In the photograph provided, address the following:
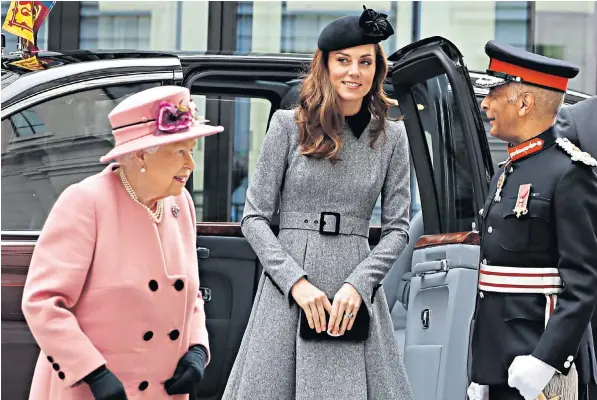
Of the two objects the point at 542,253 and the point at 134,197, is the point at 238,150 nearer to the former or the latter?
the point at 542,253

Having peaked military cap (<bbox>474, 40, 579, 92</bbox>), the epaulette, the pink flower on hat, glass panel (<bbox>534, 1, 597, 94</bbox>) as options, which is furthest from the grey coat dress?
glass panel (<bbox>534, 1, 597, 94</bbox>)

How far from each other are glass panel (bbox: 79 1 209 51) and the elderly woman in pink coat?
6628mm

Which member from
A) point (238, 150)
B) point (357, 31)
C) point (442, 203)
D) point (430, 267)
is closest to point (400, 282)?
point (442, 203)

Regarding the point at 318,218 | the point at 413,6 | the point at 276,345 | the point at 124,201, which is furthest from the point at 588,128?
the point at 413,6

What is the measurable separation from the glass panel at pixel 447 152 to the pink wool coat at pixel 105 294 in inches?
66.3

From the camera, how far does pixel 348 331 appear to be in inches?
136

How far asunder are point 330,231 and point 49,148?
1442mm

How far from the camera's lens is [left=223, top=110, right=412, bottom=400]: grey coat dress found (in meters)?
3.45

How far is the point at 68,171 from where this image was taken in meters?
4.47

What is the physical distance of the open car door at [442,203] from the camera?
4.04m

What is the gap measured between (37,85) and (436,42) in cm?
148

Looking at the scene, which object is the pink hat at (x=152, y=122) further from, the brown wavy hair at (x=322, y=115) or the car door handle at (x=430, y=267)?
the car door handle at (x=430, y=267)

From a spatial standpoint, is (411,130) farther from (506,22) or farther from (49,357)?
(506,22)

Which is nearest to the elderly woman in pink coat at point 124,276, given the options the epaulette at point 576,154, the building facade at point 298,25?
the epaulette at point 576,154
